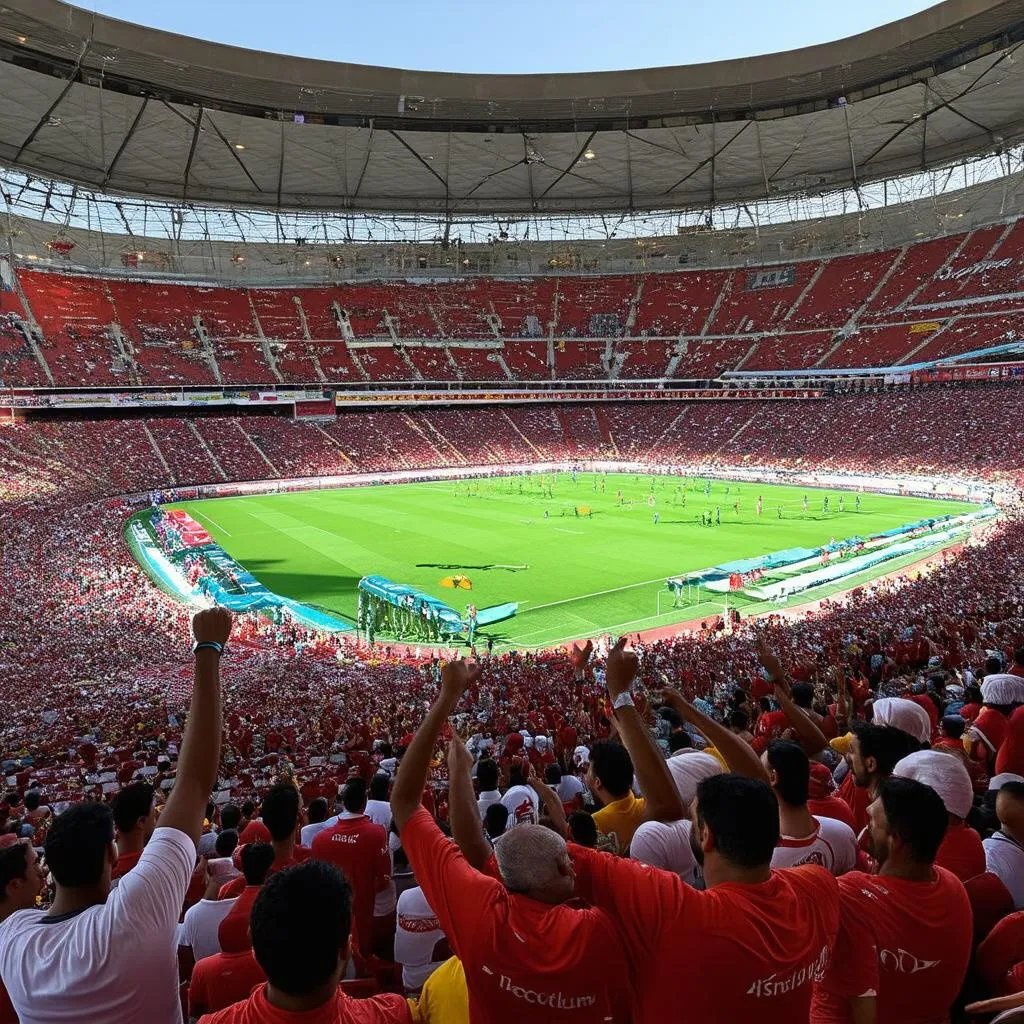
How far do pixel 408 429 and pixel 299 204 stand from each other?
910 inches

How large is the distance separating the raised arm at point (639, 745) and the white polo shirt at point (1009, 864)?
1726 mm

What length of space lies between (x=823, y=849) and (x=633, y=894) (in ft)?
5.44

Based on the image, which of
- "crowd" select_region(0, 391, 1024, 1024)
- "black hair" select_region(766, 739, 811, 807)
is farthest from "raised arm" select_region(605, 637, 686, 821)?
"black hair" select_region(766, 739, 811, 807)

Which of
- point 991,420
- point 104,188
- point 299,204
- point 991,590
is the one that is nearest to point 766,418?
point 991,420

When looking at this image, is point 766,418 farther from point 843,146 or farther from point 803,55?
point 803,55

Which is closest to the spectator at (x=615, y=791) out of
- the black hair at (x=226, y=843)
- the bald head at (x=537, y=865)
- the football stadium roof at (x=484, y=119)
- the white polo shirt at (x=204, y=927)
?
the bald head at (x=537, y=865)

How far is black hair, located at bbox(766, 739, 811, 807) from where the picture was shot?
137 inches

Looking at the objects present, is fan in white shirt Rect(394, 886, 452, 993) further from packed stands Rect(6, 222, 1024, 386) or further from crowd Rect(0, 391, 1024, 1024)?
packed stands Rect(6, 222, 1024, 386)

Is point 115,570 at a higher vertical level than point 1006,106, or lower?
lower

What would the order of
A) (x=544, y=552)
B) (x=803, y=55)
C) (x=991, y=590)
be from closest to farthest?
(x=991, y=590) → (x=544, y=552) → (x=803, y=55)

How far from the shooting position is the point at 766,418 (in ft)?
231

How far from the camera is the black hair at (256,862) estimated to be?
157 inches

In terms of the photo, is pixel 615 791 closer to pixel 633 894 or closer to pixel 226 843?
pixel 633 894

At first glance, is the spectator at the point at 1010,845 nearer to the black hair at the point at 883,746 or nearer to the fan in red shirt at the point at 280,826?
the black hair at the point at 883,746
